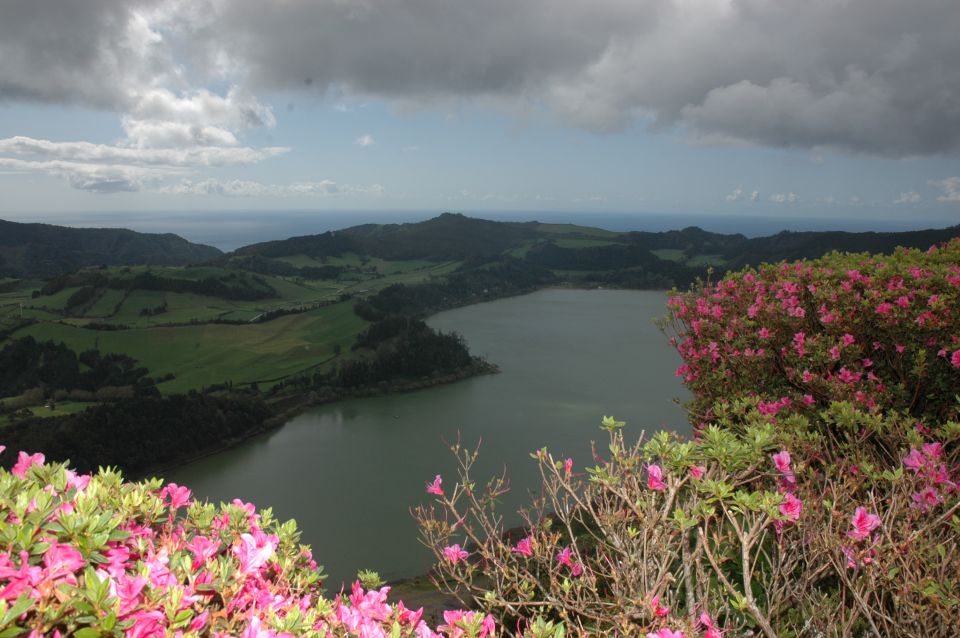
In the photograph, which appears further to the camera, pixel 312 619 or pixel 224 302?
pixel 224 302

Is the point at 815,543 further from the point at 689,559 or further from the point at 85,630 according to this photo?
the point at 85,630

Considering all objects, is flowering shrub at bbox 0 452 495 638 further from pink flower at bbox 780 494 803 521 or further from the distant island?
the distant island

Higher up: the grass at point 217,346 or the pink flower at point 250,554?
the pink flower at point 250,554

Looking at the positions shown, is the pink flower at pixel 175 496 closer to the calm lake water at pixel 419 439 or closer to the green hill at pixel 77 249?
the calm lake water at pixel 419 439

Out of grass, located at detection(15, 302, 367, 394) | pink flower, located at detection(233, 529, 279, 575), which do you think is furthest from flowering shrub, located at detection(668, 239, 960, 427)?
grass, located at detection(15, 302, 367, 394)

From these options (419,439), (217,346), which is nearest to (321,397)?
(419,439)

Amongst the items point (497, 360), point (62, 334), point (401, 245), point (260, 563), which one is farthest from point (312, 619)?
point (401, 245)

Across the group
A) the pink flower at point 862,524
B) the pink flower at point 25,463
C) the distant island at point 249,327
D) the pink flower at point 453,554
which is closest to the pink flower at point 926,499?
the pink flower at point 862,524
